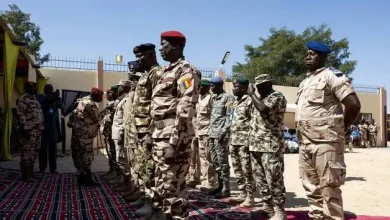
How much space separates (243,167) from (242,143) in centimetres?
32

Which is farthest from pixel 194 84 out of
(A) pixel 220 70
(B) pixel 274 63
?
(B) pixel 274 63

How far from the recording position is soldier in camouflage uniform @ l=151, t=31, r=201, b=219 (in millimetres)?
3179

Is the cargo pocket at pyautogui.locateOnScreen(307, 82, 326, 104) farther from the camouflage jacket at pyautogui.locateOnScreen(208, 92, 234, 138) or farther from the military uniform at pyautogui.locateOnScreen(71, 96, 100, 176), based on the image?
the military uniform at pyautogui.locateOnScreen(71, 96, 100, 176)

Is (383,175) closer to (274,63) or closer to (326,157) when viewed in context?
(326,157)

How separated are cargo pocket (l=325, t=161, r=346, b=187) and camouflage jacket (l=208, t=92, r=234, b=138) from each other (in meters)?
2.53

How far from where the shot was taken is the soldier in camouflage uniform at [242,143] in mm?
4938

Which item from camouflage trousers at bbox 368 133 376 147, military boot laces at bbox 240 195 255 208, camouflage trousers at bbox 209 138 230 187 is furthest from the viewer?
camouflage trousers at bbox 368 133 376 147

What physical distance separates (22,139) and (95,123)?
1.49 metres

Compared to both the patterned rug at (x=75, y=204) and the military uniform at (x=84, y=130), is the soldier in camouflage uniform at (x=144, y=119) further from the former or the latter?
the military uniform at (x=84, y=130)

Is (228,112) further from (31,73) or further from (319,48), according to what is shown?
(31,73)

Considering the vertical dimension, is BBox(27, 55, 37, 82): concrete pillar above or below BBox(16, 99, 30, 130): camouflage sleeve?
above

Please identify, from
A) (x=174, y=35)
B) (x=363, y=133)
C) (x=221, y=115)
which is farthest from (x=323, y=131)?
(x=363, y=133)

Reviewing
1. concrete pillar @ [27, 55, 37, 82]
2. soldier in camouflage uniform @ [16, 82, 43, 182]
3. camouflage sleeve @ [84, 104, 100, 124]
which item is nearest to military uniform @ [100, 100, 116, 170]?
camouflage sleeve @ [84, 104, 100, 124]

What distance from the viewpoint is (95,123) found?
21.0 ft
